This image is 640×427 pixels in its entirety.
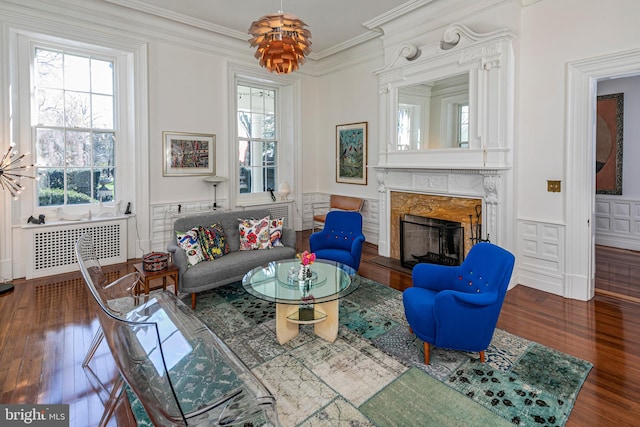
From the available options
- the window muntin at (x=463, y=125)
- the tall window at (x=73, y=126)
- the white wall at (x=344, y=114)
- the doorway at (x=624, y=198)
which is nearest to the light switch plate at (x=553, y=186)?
the window muntin at (x=463, y=125)

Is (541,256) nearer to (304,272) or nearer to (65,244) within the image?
(304,272)

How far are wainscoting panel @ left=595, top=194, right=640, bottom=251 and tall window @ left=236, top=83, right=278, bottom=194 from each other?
6067 mm

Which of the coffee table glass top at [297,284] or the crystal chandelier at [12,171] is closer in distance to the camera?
the coffee table glass top at [297,284]

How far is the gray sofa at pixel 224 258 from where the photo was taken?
139 inches

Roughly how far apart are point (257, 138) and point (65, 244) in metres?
3.62

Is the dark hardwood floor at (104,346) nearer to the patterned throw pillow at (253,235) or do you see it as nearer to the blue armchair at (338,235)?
the blue armchair at (338,235)

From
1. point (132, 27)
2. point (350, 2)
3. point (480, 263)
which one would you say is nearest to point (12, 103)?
point (132, 27)

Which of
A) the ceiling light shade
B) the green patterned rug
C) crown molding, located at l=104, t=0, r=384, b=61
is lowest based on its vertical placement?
the green patterned rug

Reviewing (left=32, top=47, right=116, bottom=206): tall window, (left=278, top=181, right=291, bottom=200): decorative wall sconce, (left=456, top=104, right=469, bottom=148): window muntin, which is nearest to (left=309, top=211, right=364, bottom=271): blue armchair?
(left=456, top=104, right=469, bottom=148): window muntin

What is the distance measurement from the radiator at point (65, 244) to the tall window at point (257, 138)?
2.29 meters

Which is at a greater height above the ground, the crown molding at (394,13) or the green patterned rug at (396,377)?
the crown molding at (394,13)

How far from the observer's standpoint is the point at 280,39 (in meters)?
2.59

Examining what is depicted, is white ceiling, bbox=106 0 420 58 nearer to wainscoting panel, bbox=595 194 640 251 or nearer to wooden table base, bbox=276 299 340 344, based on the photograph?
wooden table base, bbox=276 299 340 344

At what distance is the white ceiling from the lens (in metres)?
4.77
